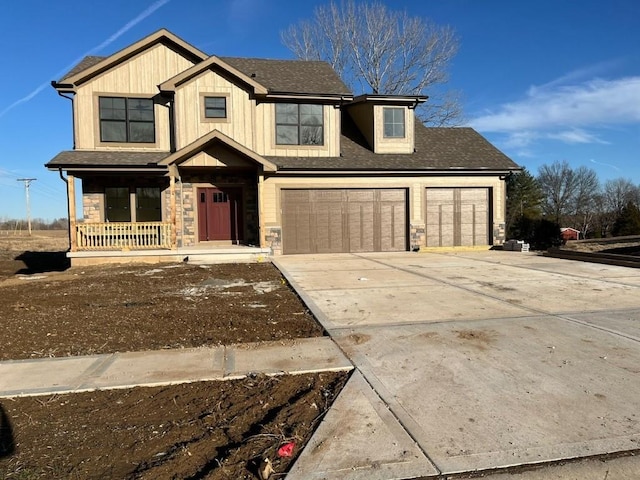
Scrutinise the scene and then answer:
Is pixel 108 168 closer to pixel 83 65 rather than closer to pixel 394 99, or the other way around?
pixel 83 65

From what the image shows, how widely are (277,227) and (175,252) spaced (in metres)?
3.71

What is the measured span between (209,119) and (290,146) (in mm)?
3025

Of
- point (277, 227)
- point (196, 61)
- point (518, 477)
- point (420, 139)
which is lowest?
point (518, 477)

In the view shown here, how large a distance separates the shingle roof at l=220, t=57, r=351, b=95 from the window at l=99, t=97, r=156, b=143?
3716 mm

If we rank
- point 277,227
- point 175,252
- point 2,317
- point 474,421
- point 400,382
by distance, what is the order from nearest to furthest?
1. point 474,421
2. point 400,382
3. point 2,317
4. point 175,252
5. point 277,227

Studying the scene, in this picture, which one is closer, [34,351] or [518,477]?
[518,477]

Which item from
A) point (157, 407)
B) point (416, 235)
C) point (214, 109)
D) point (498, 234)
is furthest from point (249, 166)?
point (157, 407)

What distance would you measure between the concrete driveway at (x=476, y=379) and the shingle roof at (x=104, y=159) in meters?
8.71

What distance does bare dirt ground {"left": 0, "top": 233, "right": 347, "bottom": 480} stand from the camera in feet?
9.33

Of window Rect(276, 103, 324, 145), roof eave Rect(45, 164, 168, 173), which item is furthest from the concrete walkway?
window Rect(276, 103, 324, 145)

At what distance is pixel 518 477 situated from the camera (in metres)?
2.70

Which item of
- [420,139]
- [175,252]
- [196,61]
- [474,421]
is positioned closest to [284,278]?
[175,252]

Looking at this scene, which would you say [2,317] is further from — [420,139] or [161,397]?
[420,139]

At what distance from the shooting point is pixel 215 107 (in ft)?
52.1
